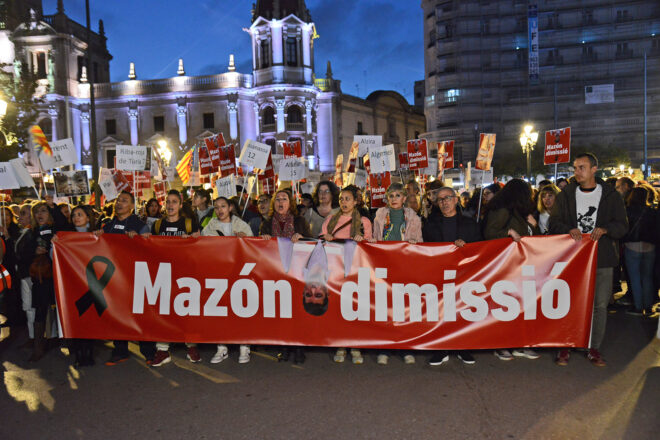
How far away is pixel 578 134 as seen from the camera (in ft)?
157

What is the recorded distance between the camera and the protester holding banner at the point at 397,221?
575cm

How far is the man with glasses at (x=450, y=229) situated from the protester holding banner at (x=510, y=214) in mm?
184

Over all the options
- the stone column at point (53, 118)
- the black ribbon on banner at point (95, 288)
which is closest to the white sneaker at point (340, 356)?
the black ribbon on banner at point (95, 288)

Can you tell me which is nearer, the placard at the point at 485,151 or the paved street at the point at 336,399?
the paved street at the point at 336,399

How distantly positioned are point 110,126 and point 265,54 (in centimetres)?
1606

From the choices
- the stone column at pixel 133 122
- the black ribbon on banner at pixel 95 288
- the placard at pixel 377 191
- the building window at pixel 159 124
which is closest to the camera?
the black ribbon on banner at pixel 95 288

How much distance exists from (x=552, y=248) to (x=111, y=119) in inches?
1976

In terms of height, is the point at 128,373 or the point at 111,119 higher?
the point at 111,119

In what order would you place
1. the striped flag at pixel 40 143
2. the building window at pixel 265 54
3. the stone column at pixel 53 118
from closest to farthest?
the striped flag at pixel 40 143 → the stone column at pixel 53 118 → the building window at pixel 265 54

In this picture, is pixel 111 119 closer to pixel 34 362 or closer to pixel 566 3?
pixel 566 3

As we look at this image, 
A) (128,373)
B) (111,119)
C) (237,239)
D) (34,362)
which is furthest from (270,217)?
(111,119)

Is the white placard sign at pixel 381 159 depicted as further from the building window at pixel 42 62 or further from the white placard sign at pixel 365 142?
the building window at pixel 42 62

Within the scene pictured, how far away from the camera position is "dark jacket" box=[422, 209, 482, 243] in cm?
555

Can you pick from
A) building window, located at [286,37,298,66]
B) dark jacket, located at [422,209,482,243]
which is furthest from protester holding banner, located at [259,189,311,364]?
building window, located at [286,37,298,66]
